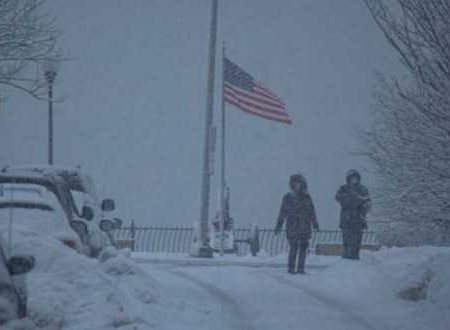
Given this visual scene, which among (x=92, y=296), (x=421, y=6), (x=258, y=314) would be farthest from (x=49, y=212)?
(x=421, y=6)

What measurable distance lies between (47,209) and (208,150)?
11.4 m

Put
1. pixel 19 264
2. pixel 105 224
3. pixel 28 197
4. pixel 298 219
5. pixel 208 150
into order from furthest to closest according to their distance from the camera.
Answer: pixel 208 150 < pixel 105 224 < pixel 298 219 < pixel 28 197 < pixel 19 264

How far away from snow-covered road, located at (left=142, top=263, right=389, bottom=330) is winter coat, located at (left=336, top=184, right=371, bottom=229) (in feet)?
5.06

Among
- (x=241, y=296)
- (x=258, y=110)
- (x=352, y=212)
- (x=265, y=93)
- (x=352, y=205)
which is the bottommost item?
(x=241, y=296)

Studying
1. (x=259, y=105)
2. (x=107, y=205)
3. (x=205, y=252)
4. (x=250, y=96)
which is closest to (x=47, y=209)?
(x=107, y=205)

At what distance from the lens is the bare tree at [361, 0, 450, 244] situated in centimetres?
1060

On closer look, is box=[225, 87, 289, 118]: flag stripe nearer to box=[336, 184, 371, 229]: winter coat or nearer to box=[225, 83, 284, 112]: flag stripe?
box=[225, 83, 284, 112]: flag stripe

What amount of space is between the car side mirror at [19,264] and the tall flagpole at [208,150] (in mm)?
15181

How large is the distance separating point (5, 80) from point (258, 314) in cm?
536

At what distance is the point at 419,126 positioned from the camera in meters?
11.8

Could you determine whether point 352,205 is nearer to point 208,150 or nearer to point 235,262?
point 235,262

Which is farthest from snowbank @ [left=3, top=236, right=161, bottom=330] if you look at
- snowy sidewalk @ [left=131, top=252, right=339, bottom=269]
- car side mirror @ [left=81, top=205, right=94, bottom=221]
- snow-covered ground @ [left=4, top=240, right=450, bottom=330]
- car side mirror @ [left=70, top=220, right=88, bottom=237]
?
snowy sidewalk @ [left=131, top=252, right=339, bottom=269]

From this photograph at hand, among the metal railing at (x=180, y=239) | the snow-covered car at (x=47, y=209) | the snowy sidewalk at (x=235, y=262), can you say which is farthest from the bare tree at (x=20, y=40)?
→ the metal railing at (x=180, y=239)

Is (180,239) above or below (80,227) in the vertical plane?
below
